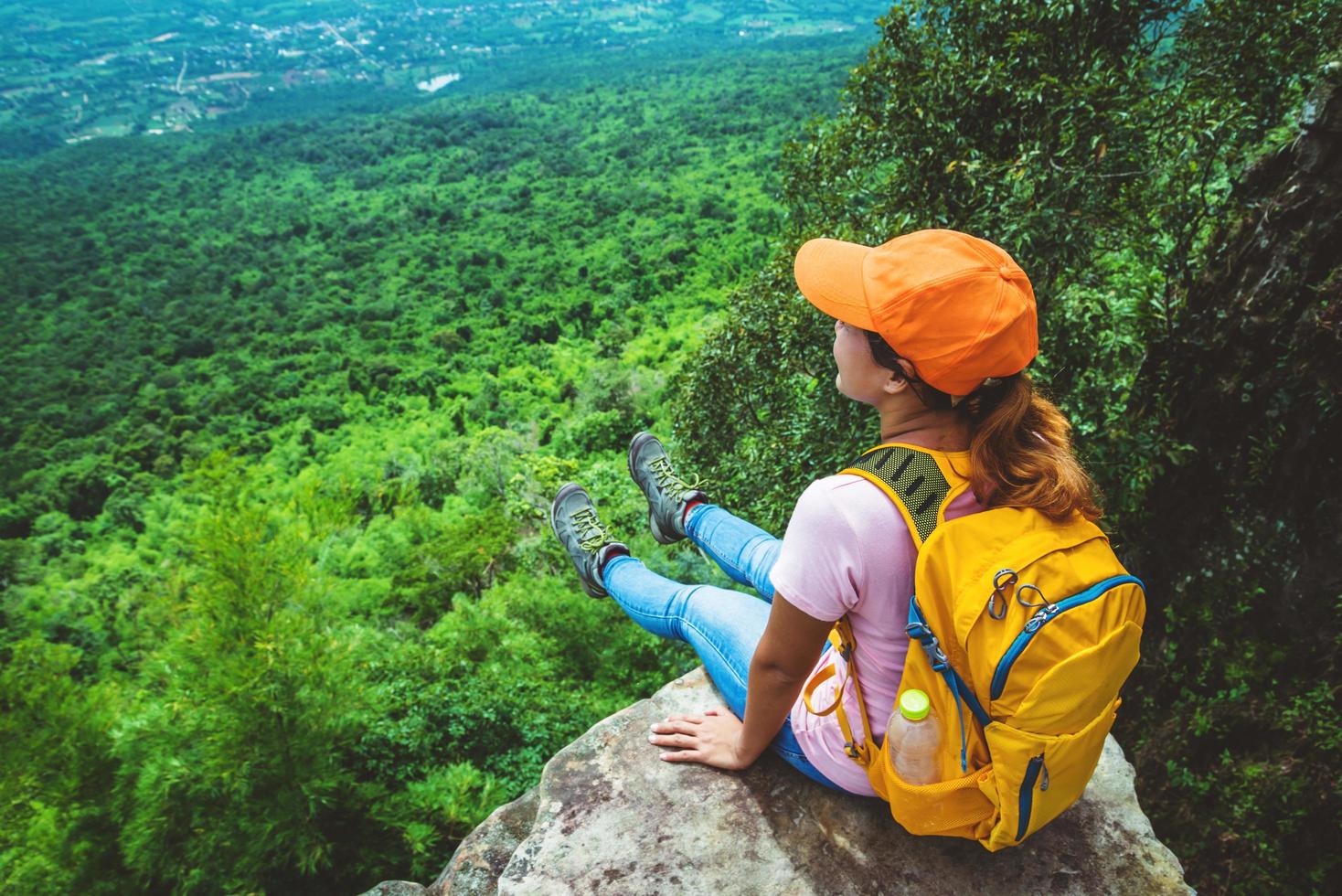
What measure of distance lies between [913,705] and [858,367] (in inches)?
30.6

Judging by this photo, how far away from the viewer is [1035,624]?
1440mm

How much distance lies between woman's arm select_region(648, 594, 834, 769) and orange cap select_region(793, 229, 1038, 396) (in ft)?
2.11

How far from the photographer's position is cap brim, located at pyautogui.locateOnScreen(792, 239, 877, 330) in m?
1.59

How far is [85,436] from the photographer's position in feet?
147

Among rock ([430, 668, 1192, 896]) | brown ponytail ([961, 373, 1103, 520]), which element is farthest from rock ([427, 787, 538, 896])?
brown ponytail ([961, 373, 1103, 520])

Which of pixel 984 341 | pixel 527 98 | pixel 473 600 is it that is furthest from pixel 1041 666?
pixel 527 98

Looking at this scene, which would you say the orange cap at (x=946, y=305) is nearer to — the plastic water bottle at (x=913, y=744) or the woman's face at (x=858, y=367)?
the woman's face at (x=858, y=367)

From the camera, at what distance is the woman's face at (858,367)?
1.65 meters

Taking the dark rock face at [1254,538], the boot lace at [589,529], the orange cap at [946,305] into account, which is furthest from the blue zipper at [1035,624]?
the dark rock face at [1254,538]

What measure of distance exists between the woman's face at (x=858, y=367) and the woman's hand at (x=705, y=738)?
3.89ft

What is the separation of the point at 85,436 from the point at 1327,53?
189 ft

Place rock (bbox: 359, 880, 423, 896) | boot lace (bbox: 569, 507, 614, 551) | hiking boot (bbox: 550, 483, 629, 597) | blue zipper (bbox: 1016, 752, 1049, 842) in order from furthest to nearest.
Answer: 1. boot lace (bbox: 569, 507, 614, 551)
2. hiking boot (bbox: 550, 483, 629, 597)
3. rock (bbox: 359, 880, 423, 896)
4. blue zipper (bbox: 1016, 752, 1049, 842)

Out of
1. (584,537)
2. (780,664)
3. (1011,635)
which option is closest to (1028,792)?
(1011,635)

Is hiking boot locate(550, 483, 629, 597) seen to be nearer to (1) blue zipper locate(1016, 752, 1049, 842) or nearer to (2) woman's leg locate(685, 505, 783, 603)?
(2) woman's leg locate(685, 505, 783, 603)
